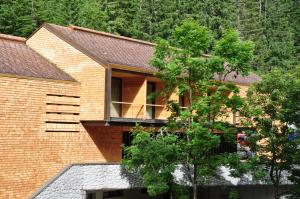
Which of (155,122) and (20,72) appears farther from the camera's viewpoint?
(155,122)

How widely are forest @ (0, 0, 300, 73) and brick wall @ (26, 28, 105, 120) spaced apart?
21.9 meters

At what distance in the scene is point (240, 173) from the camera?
19281mm

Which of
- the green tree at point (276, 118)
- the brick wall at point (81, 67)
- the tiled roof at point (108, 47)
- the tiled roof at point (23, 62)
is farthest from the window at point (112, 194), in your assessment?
the green tree at point (276, 118)

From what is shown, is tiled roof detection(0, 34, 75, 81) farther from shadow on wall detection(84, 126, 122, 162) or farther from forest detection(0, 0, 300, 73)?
forest detection(0, 0, 300, 73)

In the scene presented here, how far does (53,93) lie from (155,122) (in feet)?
16.4

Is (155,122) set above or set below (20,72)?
below

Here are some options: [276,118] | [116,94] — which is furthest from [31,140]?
[276,118]

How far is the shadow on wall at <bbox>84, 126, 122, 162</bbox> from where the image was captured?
22.3 metres

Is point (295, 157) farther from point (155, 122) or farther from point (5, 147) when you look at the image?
point (5, 147)

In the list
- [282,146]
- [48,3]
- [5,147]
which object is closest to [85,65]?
[5,147]

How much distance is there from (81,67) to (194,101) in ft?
19.6

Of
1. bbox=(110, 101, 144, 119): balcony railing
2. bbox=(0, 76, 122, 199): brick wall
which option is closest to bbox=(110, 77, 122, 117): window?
bbox=(110, 101, 144, 119): balcony railing

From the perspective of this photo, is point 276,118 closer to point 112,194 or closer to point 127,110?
point 127,110

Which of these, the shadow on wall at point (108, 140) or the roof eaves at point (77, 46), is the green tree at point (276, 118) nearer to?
the roof eaves at point (77, 46)
